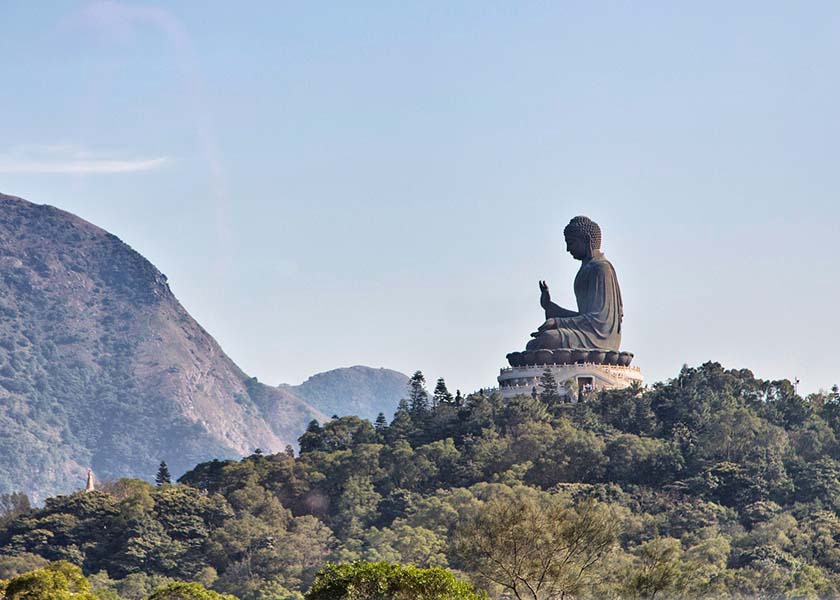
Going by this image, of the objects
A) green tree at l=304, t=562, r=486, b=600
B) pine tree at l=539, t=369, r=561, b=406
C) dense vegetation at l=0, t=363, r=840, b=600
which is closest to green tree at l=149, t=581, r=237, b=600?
green tree at l=304, t=562, r=486, b=600

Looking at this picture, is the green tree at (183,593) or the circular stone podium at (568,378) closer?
the green tree at (183,593)

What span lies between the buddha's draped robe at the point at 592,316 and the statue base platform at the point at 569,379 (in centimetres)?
85

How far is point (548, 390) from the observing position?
292ft

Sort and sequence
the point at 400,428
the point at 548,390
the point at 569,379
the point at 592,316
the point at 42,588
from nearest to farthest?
1. the point at 42,588
2. the point at 548,390
3. the point at 569,379
4. the point at 400,428
5. the point at 592,316

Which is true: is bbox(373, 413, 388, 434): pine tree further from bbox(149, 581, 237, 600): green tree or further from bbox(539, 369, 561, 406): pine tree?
bbox(149, 581, 237, 600): green tree

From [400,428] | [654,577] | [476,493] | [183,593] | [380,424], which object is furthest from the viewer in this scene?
[380,424]

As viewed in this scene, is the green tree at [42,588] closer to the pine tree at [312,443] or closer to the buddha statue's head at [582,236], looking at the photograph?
the pine tree at [312,443]

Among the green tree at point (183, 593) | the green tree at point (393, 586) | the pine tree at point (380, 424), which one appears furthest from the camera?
the pine tree at point (380, 424)

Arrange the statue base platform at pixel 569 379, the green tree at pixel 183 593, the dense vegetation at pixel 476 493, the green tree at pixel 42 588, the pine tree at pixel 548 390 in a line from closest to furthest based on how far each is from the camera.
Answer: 1. the green tree at pixel 42 588
2. the green tree at pixel 183 593
3. the dense vegetation at pixel 476 493
4. the pine tree at pixel 548 390
5. the statue base platform at pixel 569 379

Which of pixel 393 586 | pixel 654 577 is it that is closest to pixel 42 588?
pixel 393 586

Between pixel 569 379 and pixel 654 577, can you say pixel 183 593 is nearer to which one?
pixel 654 577

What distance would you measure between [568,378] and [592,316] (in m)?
2.99

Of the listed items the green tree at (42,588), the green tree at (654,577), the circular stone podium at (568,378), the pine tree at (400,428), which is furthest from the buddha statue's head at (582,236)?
the green tree at (42,588)

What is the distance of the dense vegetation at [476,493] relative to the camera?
7531 cm
